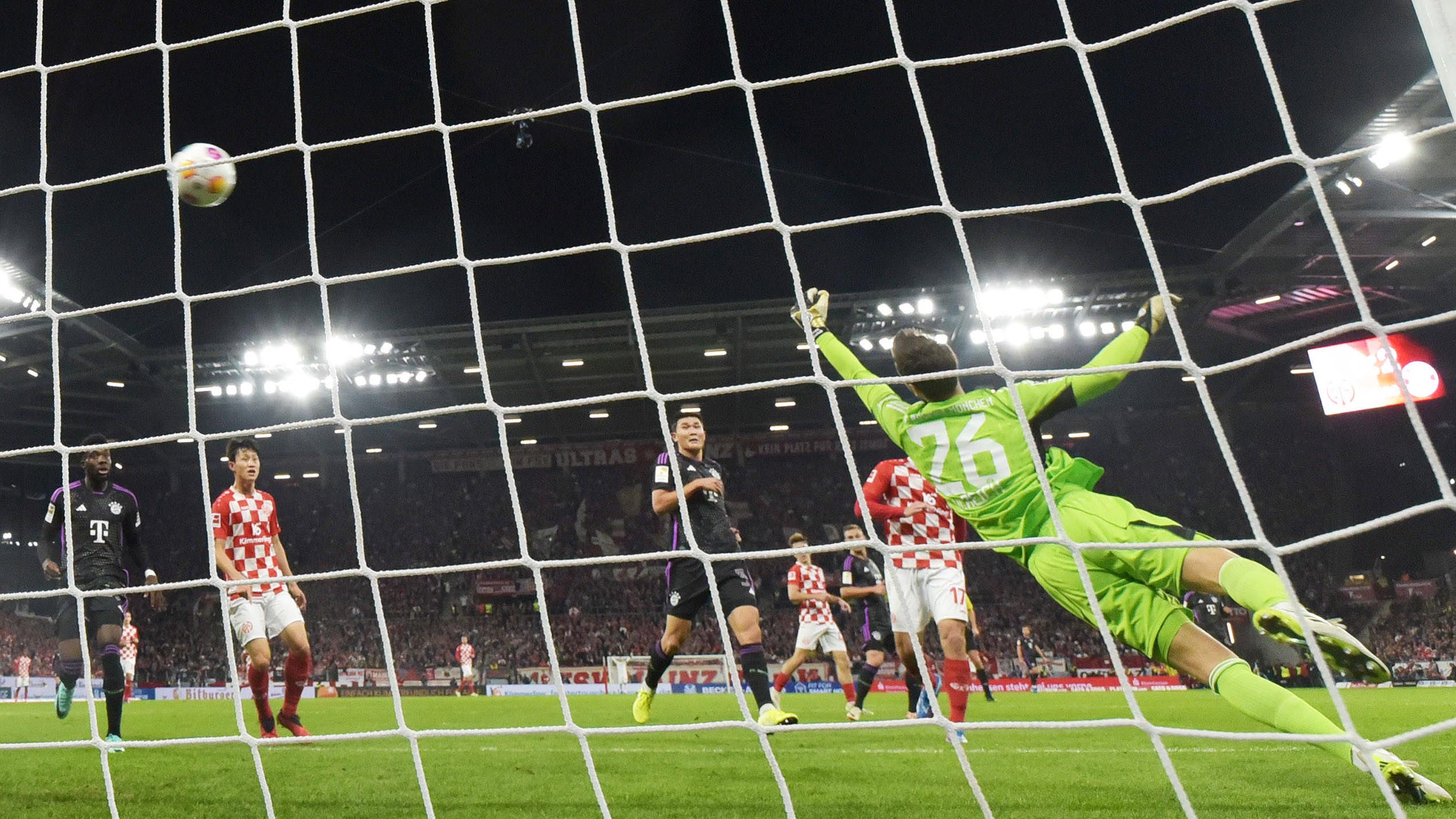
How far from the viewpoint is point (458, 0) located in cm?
910

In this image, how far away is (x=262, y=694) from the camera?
420 cm

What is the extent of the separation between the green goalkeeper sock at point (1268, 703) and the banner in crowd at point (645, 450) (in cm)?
1822

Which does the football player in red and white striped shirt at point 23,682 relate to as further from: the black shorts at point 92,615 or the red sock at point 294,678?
the red sock at point 294,678

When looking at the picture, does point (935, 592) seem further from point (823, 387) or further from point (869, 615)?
point (823, 387)

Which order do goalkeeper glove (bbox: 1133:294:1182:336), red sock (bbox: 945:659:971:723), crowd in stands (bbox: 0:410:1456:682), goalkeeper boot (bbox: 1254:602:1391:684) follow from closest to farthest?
goalkeeper boot (bbox: 1254:602:1391:684) < goalkeeper glove (bbox: 1133:294:1182:336) < red sock (bbox: 945:659:971:723) < crowd in stands (bbox: 0:410:1456:682)

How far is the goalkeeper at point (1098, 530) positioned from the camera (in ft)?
7.10

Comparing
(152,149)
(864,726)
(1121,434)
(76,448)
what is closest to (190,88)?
(152,149)

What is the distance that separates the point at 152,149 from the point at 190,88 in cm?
157

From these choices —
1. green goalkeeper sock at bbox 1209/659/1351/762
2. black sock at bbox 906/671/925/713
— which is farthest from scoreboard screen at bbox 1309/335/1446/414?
green goalkeeper sock at bbox 1209/659/1351/762

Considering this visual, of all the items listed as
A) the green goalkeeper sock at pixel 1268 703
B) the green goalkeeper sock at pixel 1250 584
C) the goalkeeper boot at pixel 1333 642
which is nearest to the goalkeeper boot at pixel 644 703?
the green goalkeeper sock at pixel 1268 703

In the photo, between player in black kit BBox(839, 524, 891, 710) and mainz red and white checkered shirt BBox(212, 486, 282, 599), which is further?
player in black kit BBox(839, 524, 891, 710)

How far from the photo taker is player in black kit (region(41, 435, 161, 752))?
4254 mm

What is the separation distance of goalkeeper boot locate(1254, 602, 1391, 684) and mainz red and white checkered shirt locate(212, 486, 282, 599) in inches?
157

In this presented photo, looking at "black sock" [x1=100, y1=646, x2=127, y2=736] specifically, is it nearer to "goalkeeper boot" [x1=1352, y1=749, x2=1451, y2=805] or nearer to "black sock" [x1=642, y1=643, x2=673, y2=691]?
"black sock" [x1=642, y1=643, x2=673, y2=691]
